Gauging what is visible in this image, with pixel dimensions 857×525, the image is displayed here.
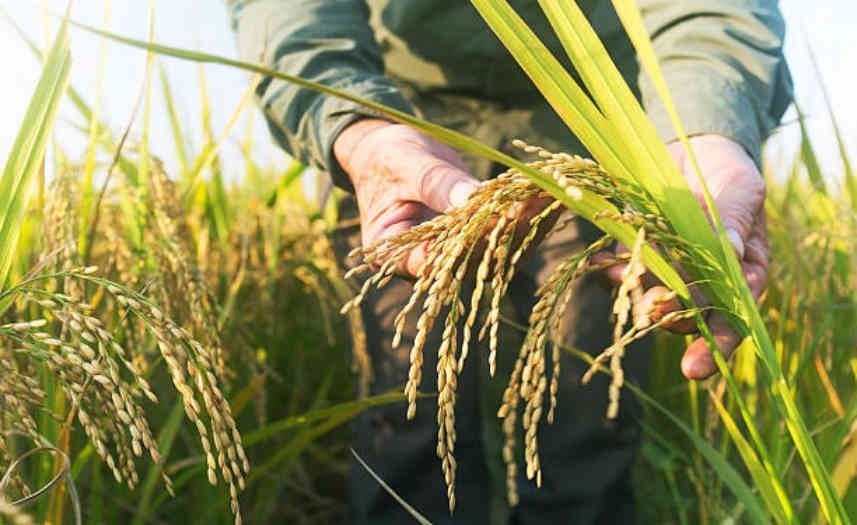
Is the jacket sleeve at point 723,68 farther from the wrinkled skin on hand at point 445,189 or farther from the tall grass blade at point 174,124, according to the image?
the tall grass blade at point 174,124

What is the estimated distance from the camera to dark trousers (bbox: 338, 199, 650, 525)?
2.28 meters

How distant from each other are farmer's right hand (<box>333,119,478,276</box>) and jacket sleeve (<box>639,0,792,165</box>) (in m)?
0.49

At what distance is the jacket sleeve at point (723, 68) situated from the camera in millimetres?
1516

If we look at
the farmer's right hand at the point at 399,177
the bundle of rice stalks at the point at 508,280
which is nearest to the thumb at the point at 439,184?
the farmer's right hand at the point at 399,177

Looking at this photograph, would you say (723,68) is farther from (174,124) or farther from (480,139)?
(174,124)

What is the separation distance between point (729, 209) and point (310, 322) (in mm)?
1984

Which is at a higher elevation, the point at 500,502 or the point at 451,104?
the point at 451,104

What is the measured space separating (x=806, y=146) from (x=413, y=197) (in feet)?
3.16

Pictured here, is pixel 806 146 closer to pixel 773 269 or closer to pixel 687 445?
pixel 773 269

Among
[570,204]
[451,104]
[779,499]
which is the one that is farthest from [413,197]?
[451,104]

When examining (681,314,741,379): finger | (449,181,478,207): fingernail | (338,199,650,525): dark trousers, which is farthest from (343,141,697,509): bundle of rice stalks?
(338,199,650,525): dark trousers

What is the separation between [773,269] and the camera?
2.39 metres

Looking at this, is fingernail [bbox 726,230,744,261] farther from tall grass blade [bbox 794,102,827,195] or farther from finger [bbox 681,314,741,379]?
tall grass blade [bbox 794,102,827,195]

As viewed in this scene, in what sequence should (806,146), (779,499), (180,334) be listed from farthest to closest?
(806,146) → (779,499) → (180,334)
